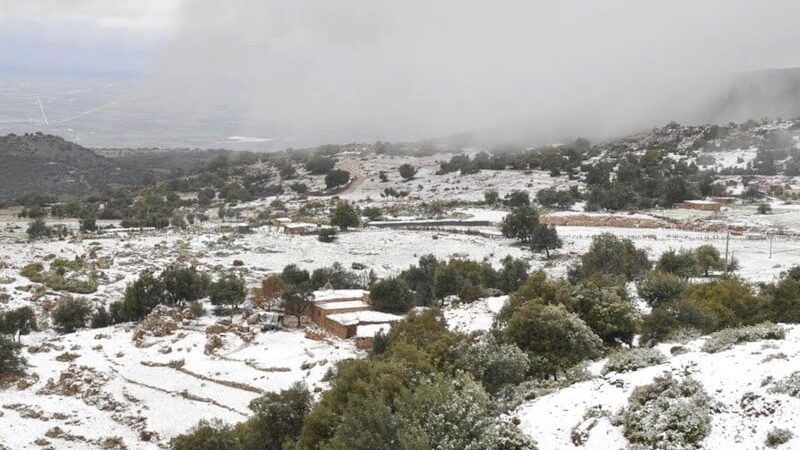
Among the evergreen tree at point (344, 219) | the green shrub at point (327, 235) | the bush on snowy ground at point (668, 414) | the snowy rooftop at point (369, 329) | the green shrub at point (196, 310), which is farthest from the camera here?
the evergreen tree at point (344, 219)

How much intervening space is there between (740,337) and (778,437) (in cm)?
523

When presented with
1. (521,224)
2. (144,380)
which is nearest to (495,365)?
(144,380)

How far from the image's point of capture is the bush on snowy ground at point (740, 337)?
1357 centimetres

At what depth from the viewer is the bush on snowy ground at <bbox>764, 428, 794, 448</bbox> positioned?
29.8 feet

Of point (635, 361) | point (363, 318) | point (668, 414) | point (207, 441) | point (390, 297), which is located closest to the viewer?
point (668, 414)

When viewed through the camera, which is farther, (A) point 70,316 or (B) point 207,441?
(A) point 70,316

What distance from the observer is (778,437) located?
9.15 m

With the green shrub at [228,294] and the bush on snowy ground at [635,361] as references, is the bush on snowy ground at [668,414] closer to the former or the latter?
the bush on snowy ground at [635,361]

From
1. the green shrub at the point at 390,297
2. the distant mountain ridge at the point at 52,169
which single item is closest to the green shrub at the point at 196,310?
the green shrub at the point at 390,297

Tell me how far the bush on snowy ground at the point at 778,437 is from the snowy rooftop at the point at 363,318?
1928 centimetres

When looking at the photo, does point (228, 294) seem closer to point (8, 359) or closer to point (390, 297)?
point (390, 297)

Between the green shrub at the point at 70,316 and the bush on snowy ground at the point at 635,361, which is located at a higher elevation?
the bush on snowy ground at the point at 635,361

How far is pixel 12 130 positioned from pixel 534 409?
11319 cm

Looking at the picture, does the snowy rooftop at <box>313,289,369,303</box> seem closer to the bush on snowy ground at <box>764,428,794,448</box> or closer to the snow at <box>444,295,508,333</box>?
the snow at <box>444,295,508,333</box>
